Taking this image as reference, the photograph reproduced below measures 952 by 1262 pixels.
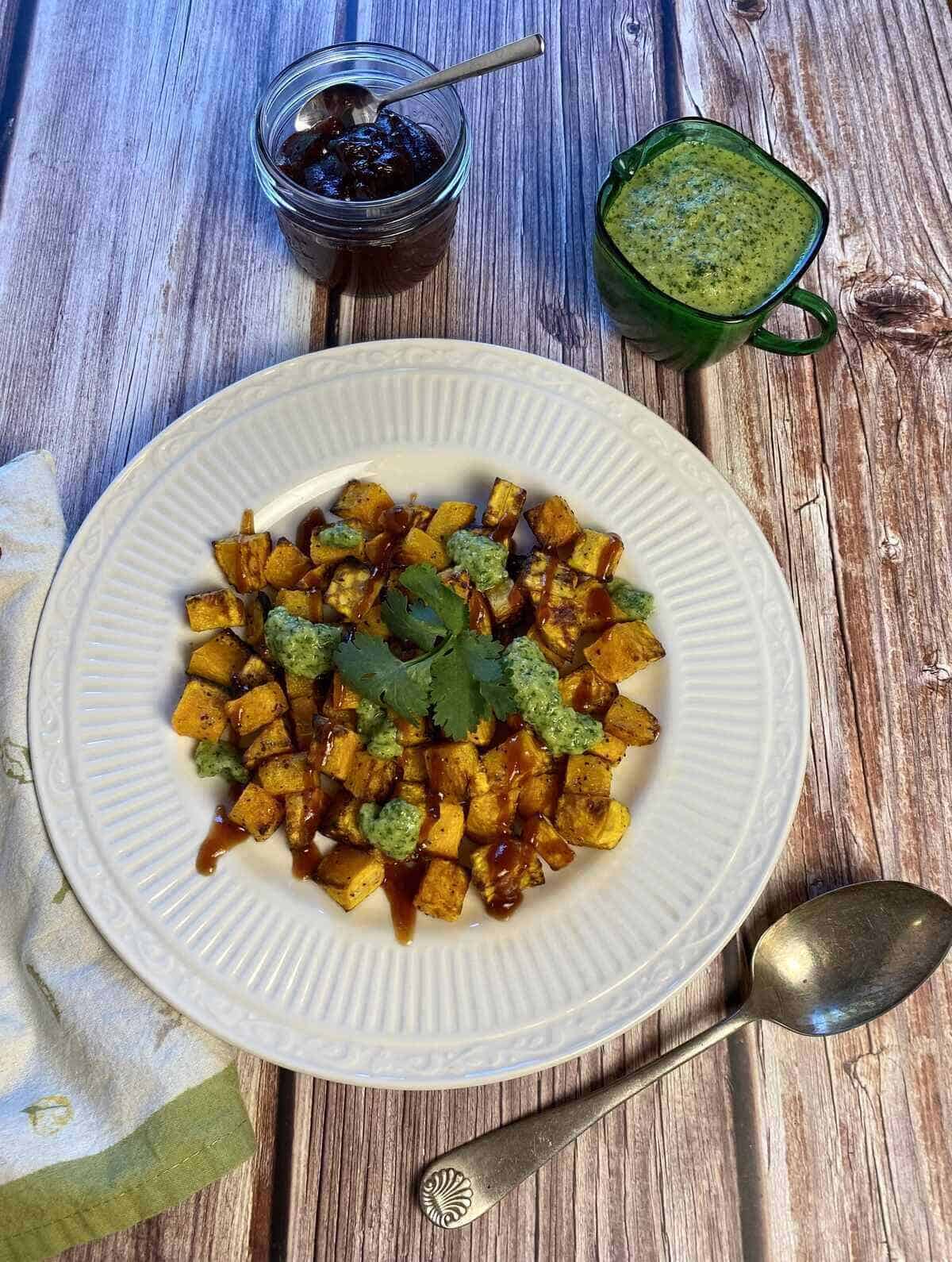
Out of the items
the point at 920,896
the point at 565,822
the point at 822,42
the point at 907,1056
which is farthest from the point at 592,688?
the point at 822,42

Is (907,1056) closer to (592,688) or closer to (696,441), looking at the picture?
(592,688)

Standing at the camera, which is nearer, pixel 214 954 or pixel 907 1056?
pixel 214 954

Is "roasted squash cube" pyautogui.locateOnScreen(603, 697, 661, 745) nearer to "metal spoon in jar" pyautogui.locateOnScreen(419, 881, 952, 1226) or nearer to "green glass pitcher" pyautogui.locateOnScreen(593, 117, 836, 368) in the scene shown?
"metal spoon in jar" pyautogui.locateOnScreen(419, 881, 952, 1226)

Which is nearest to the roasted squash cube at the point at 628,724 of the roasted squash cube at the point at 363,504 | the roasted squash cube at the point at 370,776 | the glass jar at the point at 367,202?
the roasted squash cube at the point at 370,776

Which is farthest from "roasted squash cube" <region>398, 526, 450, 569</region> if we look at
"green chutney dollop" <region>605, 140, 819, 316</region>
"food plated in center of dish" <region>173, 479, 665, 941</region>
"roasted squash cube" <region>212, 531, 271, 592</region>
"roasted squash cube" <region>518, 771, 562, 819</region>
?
"green chutney dollop" <region>605, 140, 819, 316</region>

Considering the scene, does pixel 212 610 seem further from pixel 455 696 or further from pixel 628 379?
pixel 628 379

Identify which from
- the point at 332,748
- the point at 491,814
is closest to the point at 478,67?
the point at 332,748
